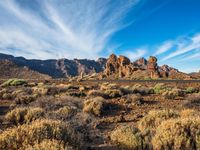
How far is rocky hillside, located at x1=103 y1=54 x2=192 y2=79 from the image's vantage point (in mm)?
79613

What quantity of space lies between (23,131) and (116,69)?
11471 cm

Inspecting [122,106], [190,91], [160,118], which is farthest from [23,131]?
[190,91]

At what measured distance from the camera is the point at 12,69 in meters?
122

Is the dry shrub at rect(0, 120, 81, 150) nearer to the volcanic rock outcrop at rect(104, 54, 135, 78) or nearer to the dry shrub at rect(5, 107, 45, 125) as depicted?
the dry shrub at rect(5, 107, 45, 125)

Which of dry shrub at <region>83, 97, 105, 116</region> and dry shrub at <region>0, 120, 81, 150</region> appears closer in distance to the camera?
dry shrub at <region>0, 120, 81, 150</region>

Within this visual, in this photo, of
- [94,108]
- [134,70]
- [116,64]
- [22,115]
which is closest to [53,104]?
[94,108]

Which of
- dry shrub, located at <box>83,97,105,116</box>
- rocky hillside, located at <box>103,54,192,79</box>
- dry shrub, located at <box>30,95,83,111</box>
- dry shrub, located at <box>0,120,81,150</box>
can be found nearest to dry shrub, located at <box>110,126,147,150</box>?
dry shrub, located at <box>0,120,81,150</box>

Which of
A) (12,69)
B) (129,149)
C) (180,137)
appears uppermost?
(12,69)

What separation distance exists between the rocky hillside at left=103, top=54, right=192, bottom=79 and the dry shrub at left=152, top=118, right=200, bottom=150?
67.1 m

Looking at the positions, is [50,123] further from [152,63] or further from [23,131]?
[152,63]

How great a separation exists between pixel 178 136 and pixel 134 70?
3810 inches

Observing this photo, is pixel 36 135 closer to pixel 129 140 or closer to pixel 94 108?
pixel 129 140

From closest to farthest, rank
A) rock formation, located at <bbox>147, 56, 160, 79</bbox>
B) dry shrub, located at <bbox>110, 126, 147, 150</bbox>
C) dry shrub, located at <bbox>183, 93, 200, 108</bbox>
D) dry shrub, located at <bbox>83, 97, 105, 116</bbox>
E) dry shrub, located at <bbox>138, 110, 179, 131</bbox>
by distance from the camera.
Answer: dry shrub, located at <bbox>110, 126, 147, 150</bbox> < dry shrub, located at <bbox>138, 110, 179, 131</bbox> < dry shrub, located at <bbox>83, 97, 105, 116</bbox> < dry shrub, located at <bbox>183, 93, 200, 108</bbox> < rock formation, located at <bbox>147, 56, 160, 79</bbox>

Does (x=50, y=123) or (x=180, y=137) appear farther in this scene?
(x=50, y=123)
